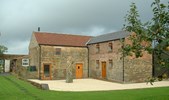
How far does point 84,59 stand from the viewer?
44375 mm

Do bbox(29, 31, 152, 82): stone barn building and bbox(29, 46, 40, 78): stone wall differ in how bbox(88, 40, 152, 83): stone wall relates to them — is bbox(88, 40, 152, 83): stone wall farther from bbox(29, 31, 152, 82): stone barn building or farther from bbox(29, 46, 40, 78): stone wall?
bbox(29, 46, 40, 78): stone wall

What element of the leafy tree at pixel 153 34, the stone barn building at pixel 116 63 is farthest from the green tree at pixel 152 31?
the stone barn building at pixel 116 63

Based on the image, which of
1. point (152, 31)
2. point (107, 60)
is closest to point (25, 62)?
point (107, 60)

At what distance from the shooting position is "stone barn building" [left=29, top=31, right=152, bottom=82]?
3675cm

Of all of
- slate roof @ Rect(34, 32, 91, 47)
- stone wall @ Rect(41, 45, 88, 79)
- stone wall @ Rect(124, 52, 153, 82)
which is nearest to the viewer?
stone wall @ Rect(124, 52, 153, 82)

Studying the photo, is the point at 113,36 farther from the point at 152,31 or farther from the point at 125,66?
the point at 152,31

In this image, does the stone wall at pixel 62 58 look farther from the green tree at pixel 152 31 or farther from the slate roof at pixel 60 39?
the green tree at pixel 152 31

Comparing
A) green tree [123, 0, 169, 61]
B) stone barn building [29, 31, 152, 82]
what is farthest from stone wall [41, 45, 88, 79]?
green tree [123, 0, 169, 61]

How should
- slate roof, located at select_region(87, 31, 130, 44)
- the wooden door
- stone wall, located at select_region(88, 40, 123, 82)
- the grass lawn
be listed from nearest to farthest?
the grass lawn → stone wall, located at select_region(88, 40, 123, 82) → slate roof, located at select_region(87, 31, 130, 44) → the wooden door

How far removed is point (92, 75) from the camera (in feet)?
143

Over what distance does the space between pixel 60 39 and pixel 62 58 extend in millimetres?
3398

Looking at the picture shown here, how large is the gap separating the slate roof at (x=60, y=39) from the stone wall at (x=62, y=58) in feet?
2.24

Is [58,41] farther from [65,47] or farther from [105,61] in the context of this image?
[105,61]

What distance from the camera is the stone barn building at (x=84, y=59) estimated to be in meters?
36.8
